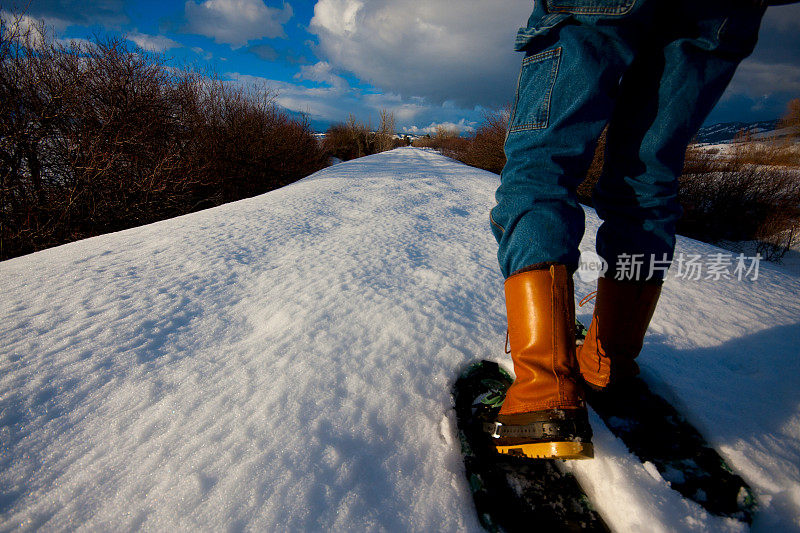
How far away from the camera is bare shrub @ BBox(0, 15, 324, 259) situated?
293 centimetres

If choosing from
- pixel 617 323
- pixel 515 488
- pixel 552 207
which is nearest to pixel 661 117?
pixel 552 207

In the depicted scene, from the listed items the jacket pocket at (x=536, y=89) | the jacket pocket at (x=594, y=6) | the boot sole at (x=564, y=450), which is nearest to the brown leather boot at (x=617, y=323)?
the boot sole at (x=564, y=450)

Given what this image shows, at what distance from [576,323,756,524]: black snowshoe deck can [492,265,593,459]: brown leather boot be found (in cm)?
27

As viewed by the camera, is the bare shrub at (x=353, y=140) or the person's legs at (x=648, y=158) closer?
the person's legs at (x=648, y=158)

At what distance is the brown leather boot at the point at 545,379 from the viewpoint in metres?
0.53

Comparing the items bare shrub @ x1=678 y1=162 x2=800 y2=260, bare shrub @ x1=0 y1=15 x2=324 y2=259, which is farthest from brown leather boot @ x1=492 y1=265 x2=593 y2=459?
bare shrub @ x1=678 y1=162 x2=800 y2=260

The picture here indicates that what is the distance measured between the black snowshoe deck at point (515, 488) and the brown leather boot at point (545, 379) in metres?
0.07

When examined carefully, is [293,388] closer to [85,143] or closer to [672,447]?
[672,447]

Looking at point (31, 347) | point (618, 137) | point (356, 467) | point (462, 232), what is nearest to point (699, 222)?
point (462, 232)

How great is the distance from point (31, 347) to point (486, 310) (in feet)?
4.41

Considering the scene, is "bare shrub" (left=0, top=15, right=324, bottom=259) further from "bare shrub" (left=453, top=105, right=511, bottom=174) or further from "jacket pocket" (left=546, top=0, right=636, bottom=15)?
"bare shrub" (left=453, top=105, right=511, bottom=174)

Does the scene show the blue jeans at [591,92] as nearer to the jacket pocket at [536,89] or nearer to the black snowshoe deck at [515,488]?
the jacket pocket at [536,89]

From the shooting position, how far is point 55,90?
11.1ft

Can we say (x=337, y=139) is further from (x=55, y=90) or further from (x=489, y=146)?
(x=55, y=90)
